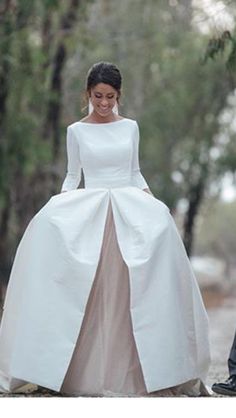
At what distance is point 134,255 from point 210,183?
2947 cm

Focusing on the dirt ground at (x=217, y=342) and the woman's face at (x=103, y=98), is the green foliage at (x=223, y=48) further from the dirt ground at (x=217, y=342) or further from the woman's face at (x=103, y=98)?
the woman's face at (x=103, y=98)

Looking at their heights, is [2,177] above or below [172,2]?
below

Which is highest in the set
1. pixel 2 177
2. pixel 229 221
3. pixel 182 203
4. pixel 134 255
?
pixel 134 255

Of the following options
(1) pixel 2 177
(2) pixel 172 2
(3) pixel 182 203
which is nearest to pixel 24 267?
(1) pixel 2 177

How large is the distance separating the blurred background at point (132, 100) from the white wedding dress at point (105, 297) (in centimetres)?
1474

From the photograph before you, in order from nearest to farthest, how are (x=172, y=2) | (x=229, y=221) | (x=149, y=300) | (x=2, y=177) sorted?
1. (x=149, y=300)
2. (x=2, y=177)
3. (x=172, y=2)
4. (x=229, y=221)

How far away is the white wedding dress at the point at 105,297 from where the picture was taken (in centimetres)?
765

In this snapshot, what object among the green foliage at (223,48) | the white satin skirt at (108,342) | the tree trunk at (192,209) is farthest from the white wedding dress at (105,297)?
the tree trunk at (192,209)

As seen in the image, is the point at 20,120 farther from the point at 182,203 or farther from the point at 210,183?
the point at 182,203

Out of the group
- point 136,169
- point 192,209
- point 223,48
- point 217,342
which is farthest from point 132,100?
point 136,169

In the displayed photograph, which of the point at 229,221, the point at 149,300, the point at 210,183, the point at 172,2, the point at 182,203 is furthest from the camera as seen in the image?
the point at 229,221

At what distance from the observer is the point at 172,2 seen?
3031 centimetres

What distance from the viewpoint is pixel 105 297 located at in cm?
779

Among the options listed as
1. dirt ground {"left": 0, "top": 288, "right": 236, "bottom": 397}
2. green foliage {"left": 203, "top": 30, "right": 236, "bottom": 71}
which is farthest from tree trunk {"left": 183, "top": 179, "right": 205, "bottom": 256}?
green foliage {"left": 203, "top": 30, "right": 236, "bottom": 71}
